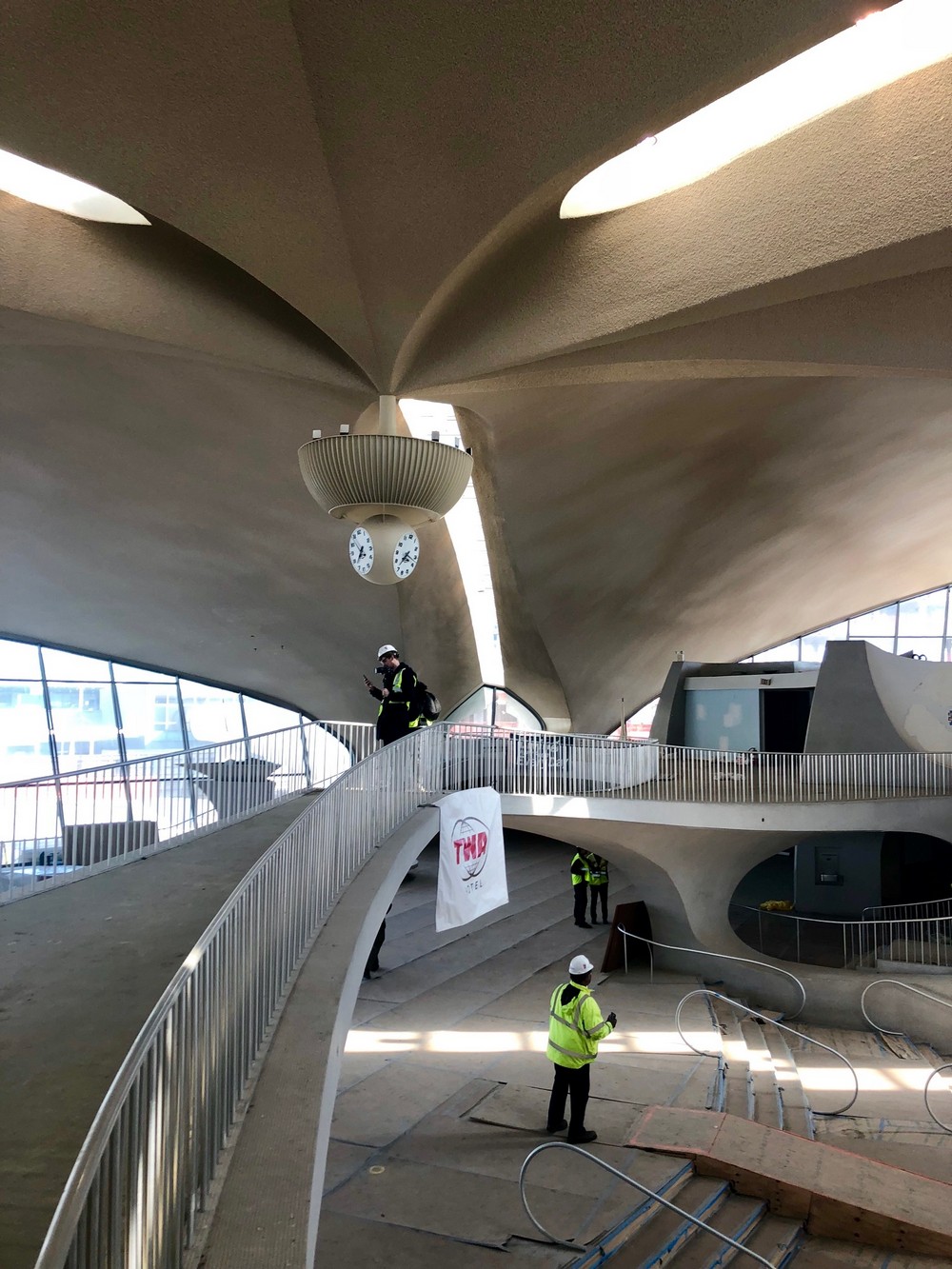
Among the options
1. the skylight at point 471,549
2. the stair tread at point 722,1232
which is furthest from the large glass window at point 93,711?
the stair tread at point 722,1232

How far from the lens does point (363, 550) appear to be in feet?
34.8

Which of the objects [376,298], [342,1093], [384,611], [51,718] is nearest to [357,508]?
[376,298]

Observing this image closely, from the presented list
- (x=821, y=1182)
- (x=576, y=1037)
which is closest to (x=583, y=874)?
(x=576, y=1037)

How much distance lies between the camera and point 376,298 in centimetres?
938

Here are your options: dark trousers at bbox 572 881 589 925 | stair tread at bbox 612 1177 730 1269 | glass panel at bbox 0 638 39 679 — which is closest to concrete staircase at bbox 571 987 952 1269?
stair tread at bbox 612 1177 730 1269

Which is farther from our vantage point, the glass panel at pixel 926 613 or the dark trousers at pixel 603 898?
the glass panel at pixel 926 613

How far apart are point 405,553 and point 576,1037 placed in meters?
5.45

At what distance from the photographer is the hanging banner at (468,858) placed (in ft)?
39.3

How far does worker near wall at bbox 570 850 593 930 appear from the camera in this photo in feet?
65.2

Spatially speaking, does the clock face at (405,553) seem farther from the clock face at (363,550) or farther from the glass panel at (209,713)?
the glass panel at (209,713)

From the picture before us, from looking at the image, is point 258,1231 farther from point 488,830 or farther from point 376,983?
point 376,983

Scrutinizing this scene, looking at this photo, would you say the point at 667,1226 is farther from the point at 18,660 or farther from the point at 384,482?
the point at 18,660

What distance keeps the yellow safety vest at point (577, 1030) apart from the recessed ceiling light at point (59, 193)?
901cm

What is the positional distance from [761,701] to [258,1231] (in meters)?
19.0
